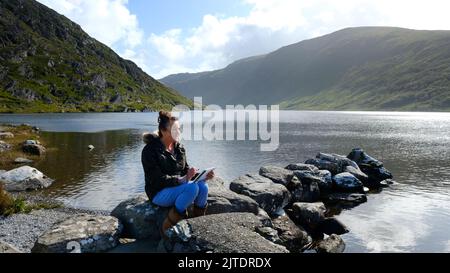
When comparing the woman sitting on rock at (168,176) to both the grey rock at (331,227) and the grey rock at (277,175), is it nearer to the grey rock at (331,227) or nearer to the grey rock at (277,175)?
the grey rock at (331,227)

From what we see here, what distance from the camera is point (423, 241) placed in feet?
69.5

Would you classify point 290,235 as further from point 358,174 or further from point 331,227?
point 358,174

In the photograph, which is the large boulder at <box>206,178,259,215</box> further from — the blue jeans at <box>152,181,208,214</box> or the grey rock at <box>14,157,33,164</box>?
the grey rock at <box>14,157,33,164</box>

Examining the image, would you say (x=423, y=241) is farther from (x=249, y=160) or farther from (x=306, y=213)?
(x=249, y=160)

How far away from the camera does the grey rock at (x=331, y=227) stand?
864 inches

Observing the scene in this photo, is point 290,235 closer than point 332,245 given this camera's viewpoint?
Yes

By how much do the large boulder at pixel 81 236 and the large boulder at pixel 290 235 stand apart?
8432 millimetres

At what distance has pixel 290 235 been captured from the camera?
62.1 feet

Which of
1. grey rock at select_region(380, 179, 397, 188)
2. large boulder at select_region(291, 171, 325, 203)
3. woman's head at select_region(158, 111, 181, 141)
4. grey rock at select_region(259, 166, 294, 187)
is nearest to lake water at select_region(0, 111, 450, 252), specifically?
grey rock at select_region(380, 179, 397, 188)

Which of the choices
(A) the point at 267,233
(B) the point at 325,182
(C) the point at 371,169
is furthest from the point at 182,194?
(C) the point at 371,169

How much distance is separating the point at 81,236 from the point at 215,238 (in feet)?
15.2

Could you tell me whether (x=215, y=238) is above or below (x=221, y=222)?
below
